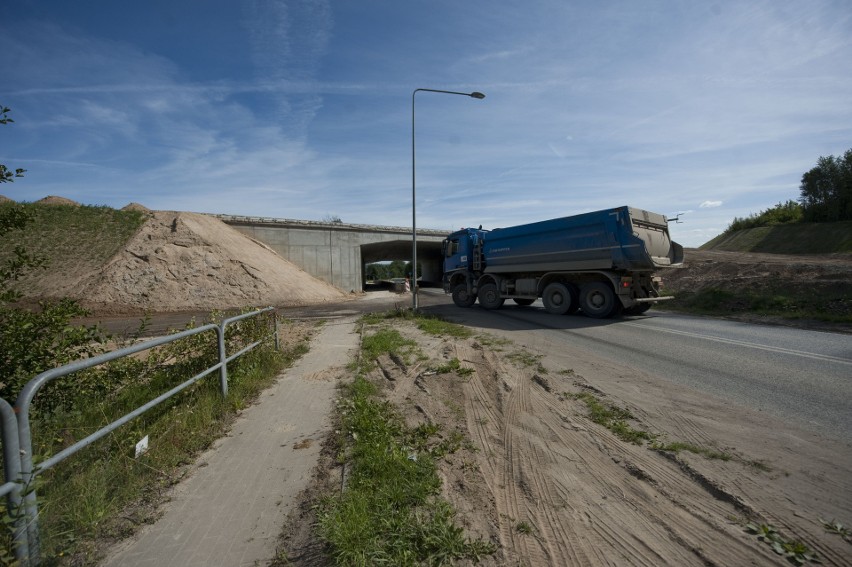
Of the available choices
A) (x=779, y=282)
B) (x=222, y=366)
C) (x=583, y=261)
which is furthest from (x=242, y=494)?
(x=779, y=282)

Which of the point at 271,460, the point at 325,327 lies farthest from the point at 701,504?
the point at 325,327

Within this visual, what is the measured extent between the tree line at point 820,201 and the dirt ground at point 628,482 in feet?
162

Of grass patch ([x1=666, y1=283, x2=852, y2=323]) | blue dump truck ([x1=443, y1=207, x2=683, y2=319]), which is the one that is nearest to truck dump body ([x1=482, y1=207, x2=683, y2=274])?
blue dump truck ([x1=443, y1=207, x2=683, y2=319])

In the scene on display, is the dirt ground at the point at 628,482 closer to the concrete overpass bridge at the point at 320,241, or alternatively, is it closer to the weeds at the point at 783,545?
the weeds at the point at 783,545

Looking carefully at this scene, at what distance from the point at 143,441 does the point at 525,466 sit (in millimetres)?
3217

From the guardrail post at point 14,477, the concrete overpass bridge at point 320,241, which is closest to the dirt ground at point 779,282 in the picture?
the guardrail post at point 14,477

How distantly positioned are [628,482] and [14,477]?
3.63 m

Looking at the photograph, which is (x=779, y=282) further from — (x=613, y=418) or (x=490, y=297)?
(x=613, y=418)

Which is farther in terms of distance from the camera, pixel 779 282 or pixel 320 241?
pixel 320 241

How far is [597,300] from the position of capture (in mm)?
11742

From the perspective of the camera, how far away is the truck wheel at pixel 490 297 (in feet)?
48.6

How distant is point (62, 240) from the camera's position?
67.5ft

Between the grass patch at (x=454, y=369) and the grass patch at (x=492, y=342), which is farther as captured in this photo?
the grass patch at (x=492, y=342)

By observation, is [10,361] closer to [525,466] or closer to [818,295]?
[525,466]
